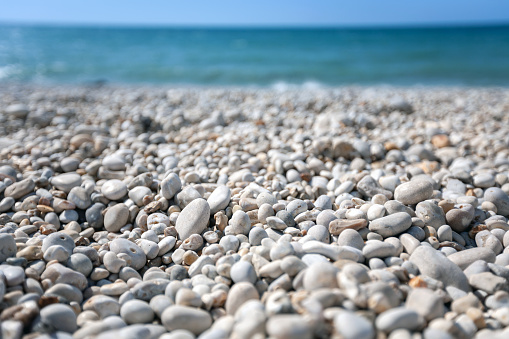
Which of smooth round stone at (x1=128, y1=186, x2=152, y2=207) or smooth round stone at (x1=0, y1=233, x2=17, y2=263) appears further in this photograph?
smooth round stone at (x1=128, y1=186, x2=152, y2=207)

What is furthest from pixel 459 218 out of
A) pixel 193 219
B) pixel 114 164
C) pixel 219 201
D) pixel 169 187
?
→ pixel 114 164

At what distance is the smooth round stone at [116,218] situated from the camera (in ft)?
6.46

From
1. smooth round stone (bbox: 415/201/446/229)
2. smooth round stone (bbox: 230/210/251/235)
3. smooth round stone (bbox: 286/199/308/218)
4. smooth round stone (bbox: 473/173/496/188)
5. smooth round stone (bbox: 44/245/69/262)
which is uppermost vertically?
smooth round stone (bbox: 473/173/496/188)

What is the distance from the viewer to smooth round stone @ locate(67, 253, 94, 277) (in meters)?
1.50

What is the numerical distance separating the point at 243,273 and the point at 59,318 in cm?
62

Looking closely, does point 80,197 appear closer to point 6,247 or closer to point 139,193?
point 139,193

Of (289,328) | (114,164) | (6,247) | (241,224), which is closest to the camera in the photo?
(289,328)

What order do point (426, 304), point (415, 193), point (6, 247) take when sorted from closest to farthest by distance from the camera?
point (426, 304) → point (6, 247) → point (415, 193)

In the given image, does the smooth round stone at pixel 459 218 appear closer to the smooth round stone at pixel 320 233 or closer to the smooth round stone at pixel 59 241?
the smooth round stone at pixel 320 233

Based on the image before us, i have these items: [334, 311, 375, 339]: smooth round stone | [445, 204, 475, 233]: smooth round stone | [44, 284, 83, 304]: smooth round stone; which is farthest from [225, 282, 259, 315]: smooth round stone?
[445, 204, 475, 233]: smooth round stone

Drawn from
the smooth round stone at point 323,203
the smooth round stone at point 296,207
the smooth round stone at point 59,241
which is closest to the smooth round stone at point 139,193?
the smooth round stone at point 59,241

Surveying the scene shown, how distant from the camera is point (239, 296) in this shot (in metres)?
1.26

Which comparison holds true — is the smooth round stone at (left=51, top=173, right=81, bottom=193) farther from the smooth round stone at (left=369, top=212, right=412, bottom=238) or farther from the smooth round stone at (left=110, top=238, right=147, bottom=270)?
the smooth round stone at (left=369, top=212, right=412, bottom=238)

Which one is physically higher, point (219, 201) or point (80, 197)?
point (219, 201)
